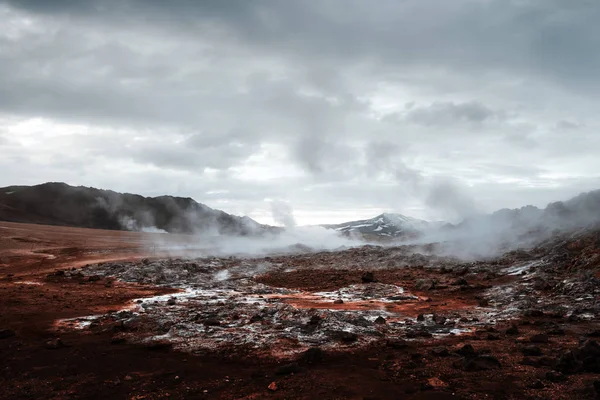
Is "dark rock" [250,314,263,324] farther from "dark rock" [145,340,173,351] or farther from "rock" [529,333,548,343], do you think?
"rock" [529,333,548,343]

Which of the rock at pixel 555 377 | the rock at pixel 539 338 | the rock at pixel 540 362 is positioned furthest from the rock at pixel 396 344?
the rock at pixel 555 377

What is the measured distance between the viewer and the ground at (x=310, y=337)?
37.3 ft

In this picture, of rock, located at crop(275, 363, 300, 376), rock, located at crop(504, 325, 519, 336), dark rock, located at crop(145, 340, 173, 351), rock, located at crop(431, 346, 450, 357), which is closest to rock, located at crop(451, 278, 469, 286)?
rock, located at crop(504, 325, 519, 336)

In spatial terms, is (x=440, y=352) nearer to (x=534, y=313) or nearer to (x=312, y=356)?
(x=312, y=356)

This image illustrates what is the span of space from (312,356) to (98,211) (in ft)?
591

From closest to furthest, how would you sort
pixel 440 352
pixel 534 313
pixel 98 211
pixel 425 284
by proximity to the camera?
pixel 440 352 < pixel 534 313 < pixel 425 284 < pixel 98 211

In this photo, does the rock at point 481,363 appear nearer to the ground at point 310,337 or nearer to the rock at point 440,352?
the ground at point 310,337

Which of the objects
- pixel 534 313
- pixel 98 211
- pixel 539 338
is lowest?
pixel 534 313

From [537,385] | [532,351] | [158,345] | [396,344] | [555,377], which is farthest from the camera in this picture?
[158,345]

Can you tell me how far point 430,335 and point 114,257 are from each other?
48.1m

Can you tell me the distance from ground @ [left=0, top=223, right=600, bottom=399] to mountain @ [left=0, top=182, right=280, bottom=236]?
112 m

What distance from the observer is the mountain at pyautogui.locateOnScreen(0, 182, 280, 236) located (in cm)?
A: 14975

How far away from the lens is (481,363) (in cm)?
1247

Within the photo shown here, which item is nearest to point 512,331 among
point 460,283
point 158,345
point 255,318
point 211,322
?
point 255,318
